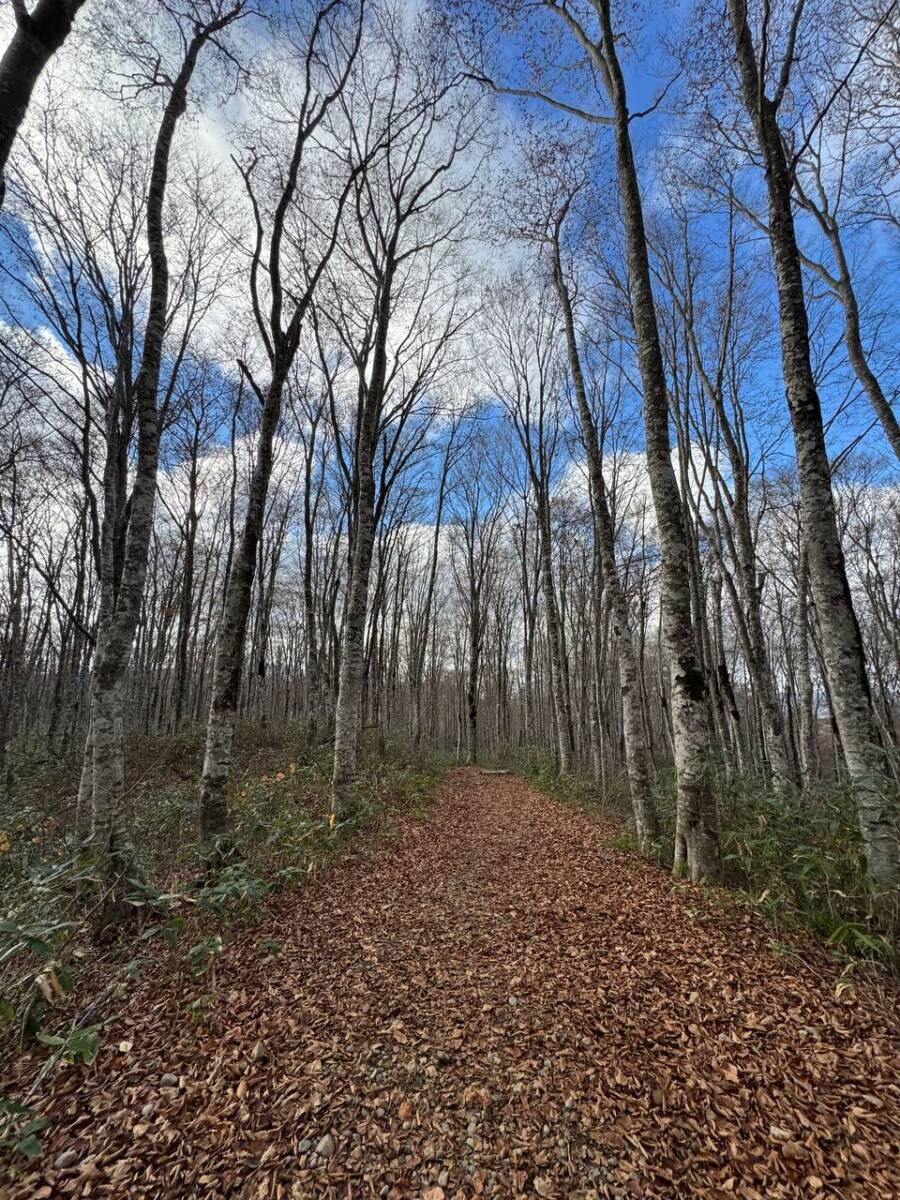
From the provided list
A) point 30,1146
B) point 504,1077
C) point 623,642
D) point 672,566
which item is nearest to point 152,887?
point 30,1146

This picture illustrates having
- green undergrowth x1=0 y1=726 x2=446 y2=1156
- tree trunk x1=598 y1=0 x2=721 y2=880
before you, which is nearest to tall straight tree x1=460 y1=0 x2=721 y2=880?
tree trunk x1=598 y1=0 x2=721 y2=880

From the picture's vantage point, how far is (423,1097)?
2164 millimetres

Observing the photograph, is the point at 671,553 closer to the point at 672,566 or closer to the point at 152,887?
the point at 672,566

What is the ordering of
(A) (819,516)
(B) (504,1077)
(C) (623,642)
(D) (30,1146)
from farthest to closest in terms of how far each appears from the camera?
1. (C) (623,642)
2. (A) (819,516)
3. (B) (504,1077)
4. (D) (30,1146)

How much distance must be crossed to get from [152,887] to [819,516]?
624 cm

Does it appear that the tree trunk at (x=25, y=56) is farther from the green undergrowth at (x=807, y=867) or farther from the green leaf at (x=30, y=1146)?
the green undergrowth at (x=807, y=867)

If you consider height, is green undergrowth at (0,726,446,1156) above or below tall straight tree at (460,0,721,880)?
below

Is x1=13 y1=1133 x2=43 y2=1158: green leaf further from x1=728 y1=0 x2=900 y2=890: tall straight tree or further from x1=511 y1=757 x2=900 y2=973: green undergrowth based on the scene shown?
x1=728 y1=0 x2=900 y2=890: tall straight tree

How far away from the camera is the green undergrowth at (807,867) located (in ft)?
9.94

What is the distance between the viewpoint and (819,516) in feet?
12.8

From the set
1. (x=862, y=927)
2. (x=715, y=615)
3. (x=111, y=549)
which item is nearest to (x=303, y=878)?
(x=862, y=927)

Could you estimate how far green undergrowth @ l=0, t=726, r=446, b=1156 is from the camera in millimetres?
2432

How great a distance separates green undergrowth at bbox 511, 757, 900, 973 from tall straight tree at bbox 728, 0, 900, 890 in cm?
25

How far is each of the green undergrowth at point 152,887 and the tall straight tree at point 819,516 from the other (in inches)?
185
